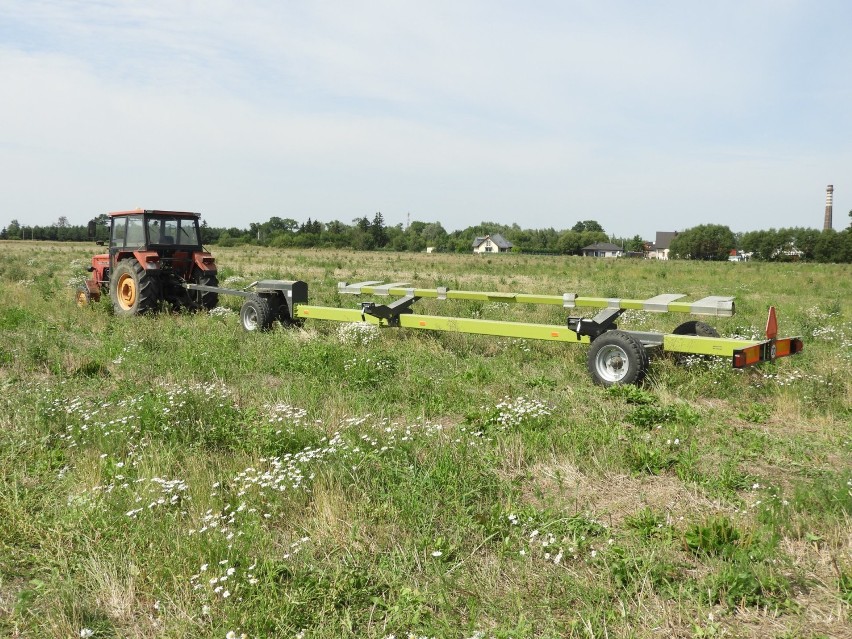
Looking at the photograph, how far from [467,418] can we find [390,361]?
2.28 metres

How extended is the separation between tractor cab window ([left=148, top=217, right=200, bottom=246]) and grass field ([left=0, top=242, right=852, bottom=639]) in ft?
17.1

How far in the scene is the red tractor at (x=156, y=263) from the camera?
38.9ft

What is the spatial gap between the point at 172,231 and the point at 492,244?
114 metres

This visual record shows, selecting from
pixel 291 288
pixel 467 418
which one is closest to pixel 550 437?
pixel 467 418

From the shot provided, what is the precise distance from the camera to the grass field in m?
3.01

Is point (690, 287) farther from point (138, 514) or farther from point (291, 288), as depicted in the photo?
point (138, 514)

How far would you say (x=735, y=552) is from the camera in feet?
10.8

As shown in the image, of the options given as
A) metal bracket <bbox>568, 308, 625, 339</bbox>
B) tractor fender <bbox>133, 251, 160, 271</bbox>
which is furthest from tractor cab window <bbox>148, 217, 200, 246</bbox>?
metal bracket <bbox>568, 308, 625, 339</bbox>

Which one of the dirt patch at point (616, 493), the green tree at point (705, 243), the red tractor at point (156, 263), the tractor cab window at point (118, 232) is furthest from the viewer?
the green tree at point (705, 243)

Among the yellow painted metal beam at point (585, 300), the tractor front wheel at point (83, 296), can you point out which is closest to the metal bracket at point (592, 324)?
the yellow painted metal beam at point (585, 300)

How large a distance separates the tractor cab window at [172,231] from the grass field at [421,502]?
17.1ft

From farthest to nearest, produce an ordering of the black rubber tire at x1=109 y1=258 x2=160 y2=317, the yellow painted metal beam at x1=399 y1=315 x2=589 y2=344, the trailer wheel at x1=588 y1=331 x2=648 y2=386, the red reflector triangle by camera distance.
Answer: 1. the black rubber tire at x1=109 y1=258 x2=160 y2=317
2. the yellow painted metal beam at x1=399 y1=315 x2=589 y2=344
3. the trailer wheel at x1=588 y1=331 x2=648 y2=386
4. the red reflector triangle

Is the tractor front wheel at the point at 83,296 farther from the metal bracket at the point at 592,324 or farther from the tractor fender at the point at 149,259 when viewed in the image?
the metal bracket at the point at 592,324

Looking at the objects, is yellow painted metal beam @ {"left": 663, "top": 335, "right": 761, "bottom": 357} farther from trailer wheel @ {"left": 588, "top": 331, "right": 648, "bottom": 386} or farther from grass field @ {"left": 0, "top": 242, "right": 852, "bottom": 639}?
grass field @ {"left": 0, "top": 242, "right": 852, "bottom": 639}
